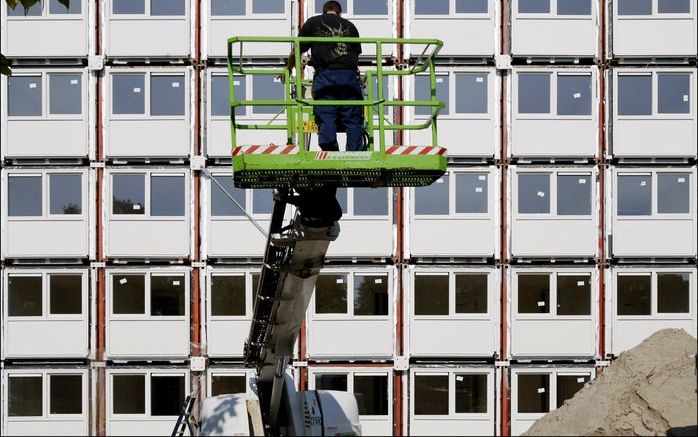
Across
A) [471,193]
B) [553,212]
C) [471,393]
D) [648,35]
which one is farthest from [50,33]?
[648,35]

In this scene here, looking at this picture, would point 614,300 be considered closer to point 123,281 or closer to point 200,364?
point 200,364

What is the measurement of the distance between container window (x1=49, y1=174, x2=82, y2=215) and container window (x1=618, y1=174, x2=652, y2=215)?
14.8 metres

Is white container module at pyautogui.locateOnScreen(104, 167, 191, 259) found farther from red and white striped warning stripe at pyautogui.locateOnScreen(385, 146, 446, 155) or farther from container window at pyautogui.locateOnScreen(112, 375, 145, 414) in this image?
red and white striped warning stripe at pyautogui.locateOnScreen(385, 146, 446, 155)

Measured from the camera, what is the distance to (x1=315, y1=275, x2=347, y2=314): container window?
20.2 meters

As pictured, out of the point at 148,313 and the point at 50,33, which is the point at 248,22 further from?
the point at 148,313

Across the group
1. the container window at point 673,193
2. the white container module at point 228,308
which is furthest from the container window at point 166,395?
the container window at point 673,193

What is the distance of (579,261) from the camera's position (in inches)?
800

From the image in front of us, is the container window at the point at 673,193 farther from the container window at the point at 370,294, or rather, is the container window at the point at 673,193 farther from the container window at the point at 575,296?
the container window at the point at 370,294

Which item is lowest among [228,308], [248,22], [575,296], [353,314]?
[353,314]

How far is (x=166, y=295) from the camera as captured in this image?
20203 millimetres

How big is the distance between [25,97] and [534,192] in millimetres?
14120

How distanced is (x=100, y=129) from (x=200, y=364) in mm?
6901

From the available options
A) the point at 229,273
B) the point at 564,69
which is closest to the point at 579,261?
the point at 564,69

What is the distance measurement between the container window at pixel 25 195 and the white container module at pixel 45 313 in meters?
1.60
